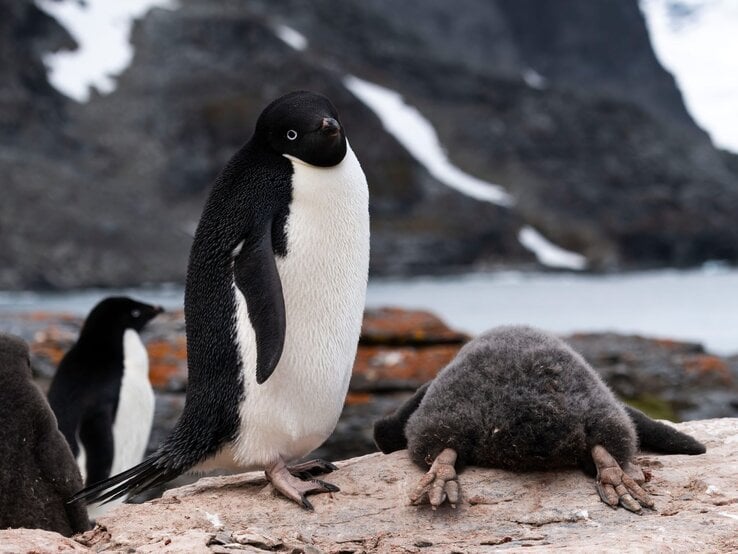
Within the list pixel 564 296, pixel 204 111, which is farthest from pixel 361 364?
pixel 204 111

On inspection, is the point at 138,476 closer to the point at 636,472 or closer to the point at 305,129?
the point at 305,129

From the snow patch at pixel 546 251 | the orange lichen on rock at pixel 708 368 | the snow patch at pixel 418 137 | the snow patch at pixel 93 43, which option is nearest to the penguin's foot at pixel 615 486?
the orange lichen on rock at pixel 708 368

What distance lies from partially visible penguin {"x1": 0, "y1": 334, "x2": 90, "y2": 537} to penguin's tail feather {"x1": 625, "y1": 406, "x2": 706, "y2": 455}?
93.3 inches

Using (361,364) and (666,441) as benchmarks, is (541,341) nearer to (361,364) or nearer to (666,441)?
(666,441)

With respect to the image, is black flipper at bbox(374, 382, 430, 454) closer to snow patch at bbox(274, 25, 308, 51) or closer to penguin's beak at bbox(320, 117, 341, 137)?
penguin's beak at bbox(320, 117, 341, 137)

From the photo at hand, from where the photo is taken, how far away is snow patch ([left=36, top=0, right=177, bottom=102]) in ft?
269

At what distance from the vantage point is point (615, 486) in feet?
11.8

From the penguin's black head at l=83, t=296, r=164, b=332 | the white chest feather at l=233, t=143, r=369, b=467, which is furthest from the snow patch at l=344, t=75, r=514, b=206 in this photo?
the white chest feather at l=233, t=143, r=369, b=467

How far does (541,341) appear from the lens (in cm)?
408

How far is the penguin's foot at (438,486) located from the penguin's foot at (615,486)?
0.52m

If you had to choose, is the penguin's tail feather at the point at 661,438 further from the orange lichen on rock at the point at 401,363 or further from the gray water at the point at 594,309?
the gray water at the point at 594,309

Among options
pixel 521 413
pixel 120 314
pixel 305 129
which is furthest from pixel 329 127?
pixel 120 314

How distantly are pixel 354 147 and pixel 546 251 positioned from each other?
18824 mm

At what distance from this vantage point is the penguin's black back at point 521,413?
374 centimetres
